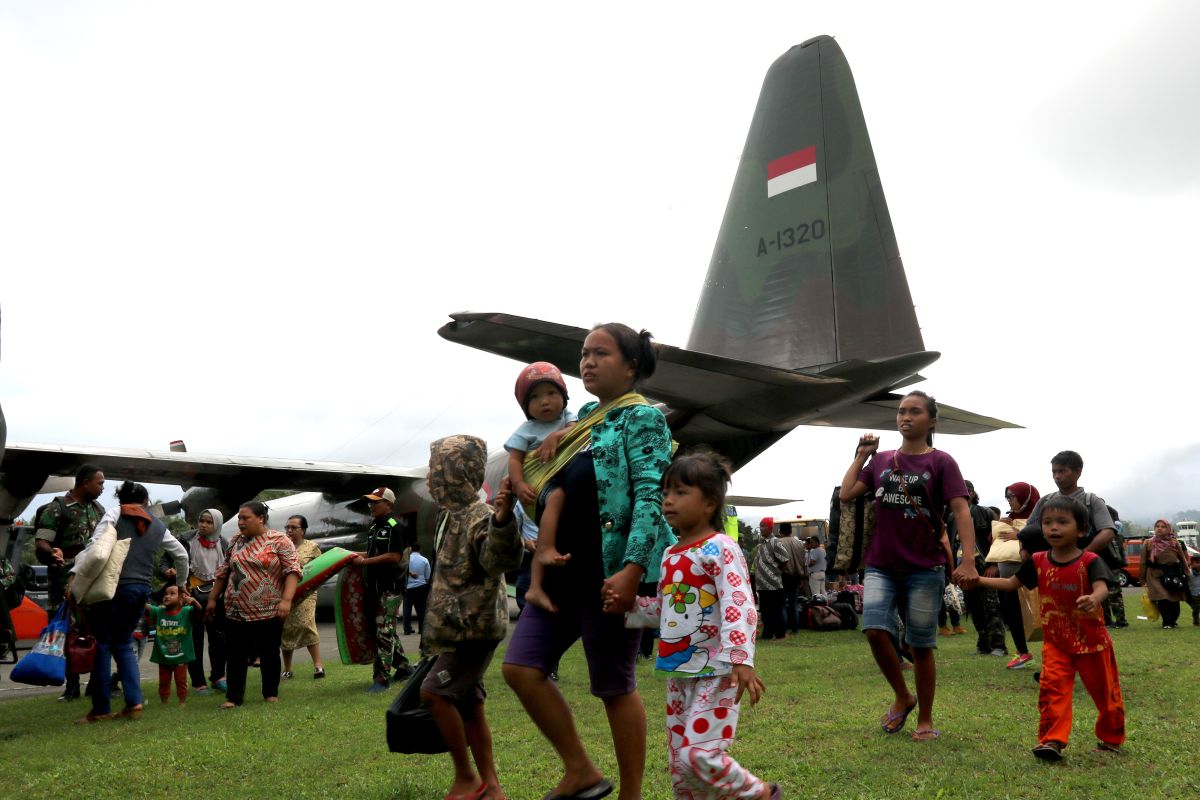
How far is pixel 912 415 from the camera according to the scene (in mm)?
4504

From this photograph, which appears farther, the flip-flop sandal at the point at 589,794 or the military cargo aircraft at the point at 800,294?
the military cargo aircraft at the point at 800,294

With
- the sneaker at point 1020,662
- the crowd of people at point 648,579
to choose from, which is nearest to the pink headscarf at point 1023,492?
the sneaker at point 1020,662

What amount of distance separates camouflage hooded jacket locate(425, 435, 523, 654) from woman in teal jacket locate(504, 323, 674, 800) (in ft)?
1.08

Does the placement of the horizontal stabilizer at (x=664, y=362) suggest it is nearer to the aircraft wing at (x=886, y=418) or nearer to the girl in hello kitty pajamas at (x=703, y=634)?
the aircraft wing at (x=886, y=418)

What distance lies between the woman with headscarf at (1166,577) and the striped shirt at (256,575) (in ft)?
33.5

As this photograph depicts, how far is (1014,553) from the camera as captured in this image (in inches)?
309

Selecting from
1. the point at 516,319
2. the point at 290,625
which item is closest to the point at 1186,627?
the point at 516,319

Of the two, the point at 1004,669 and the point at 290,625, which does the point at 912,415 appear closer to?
the point at 1004,669

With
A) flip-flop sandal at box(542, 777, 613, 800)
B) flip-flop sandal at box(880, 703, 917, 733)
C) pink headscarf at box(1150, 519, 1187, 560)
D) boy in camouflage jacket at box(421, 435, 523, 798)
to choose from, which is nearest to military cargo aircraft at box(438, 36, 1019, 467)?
pink headscarf at box(1150, 519, 1187, 560)

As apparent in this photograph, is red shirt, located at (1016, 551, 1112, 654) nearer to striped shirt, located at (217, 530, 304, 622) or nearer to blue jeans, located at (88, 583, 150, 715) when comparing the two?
striped shirt, located at (217, 530, 304, 622)

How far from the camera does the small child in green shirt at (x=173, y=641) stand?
23.6 ft

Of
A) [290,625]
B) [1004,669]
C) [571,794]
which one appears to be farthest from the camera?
[290,625]

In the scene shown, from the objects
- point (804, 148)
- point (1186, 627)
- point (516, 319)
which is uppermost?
point (804, 148)

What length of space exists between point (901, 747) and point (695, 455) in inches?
86.1
